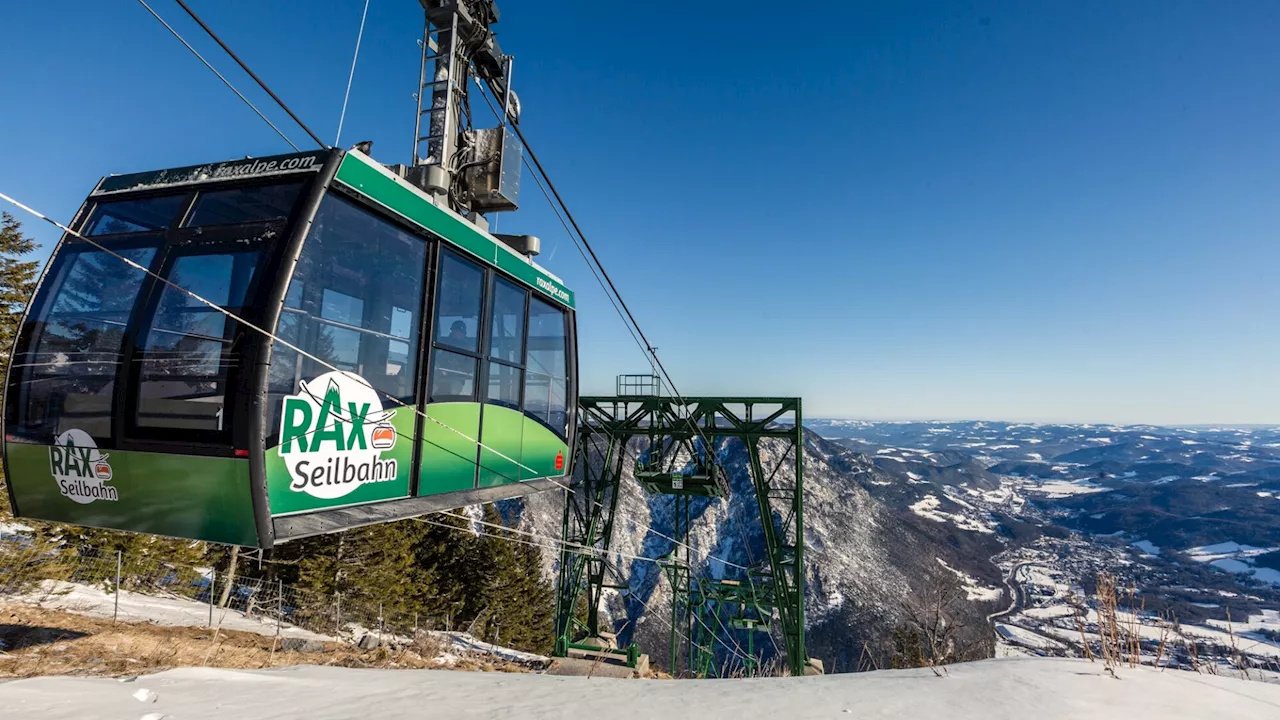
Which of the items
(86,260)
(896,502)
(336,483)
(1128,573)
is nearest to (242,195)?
(86,260)

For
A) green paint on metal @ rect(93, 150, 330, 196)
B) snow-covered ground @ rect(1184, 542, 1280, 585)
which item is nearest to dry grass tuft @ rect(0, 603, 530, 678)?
green paint on metal @ rect(93, 150, 330, 196)

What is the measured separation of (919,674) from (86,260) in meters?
7.87

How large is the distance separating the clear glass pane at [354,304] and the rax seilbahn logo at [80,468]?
1.34 m

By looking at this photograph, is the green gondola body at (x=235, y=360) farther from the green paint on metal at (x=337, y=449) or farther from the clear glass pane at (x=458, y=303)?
the clear glass pane at (x=458, y=303)

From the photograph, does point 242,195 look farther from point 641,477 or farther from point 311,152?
point 641,477

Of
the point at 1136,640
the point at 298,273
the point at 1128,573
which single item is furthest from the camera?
the point at 1128,573

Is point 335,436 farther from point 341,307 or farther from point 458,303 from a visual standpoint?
point 458,303

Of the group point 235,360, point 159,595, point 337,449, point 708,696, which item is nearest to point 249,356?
point 235,360

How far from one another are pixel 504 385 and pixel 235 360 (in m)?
2.83

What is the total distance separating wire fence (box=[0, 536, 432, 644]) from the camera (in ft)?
35.1

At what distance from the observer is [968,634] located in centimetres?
9119

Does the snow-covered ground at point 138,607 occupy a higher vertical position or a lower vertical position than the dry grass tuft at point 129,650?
lower

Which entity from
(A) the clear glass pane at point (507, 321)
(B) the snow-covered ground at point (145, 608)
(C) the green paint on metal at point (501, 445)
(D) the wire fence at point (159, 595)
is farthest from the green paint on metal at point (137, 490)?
(D) the wire fence at point (159, 595)

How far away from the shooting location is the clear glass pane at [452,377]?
477 centimetres
